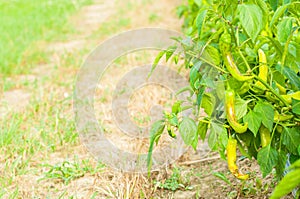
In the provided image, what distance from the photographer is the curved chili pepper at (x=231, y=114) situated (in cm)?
133

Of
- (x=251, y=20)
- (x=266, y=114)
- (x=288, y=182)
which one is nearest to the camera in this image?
(x=288, y=182)

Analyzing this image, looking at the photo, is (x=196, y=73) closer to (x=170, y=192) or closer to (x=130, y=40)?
(x=170, y=192)

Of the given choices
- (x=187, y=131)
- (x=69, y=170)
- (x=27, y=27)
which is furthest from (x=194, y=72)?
(x=27, y=27)

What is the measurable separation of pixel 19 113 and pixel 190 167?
1022 millimetres

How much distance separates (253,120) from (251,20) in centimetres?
28

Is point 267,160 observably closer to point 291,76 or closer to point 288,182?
point 291,76

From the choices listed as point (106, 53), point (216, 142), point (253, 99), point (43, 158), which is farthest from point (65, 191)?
point (106, 53)

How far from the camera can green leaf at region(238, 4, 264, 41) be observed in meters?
1.19

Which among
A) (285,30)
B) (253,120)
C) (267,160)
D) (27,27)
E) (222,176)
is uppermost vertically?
(285,30)

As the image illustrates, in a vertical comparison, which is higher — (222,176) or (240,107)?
(240,107)

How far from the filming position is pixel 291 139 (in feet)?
4.41

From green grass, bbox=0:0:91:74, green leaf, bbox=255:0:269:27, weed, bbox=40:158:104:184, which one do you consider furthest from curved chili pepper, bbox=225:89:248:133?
green grass, bbox=0:0:91:74

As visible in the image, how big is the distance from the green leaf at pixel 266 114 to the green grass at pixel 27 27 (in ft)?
7.73

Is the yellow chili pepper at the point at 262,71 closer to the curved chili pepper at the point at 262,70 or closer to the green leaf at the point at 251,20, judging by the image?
the curved chili pepper at the point at 262,70
